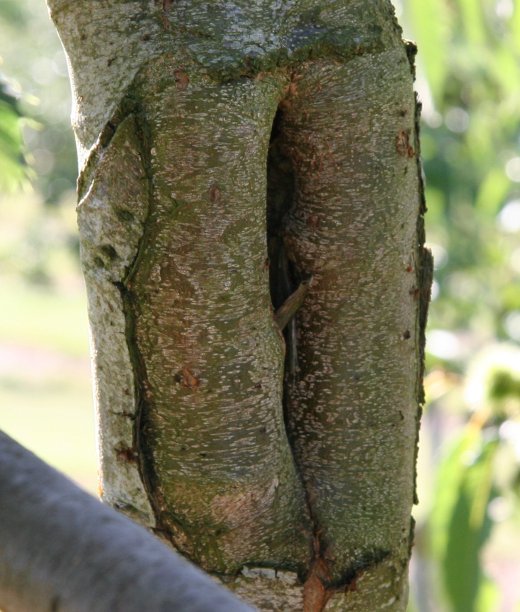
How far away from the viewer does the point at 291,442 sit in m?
0.87

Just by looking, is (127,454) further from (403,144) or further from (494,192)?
(494,192)

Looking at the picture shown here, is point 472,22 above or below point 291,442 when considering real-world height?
above

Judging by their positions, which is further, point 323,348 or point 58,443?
point 58,443

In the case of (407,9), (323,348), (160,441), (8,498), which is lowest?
(8,498)

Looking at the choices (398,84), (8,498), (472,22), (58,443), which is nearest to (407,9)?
(472,22)

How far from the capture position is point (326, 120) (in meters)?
0.78

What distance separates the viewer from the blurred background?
5.01 ft

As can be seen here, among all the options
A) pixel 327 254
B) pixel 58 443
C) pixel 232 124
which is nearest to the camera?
pixel 232 124

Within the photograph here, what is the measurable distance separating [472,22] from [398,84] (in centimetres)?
80

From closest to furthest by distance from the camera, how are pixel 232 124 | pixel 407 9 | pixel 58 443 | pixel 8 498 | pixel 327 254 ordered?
pixel 8 498
pixel 232 124
pixel 327 254
pixel 407 9
pixel 58 443

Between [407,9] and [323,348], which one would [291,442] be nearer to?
[323,348]

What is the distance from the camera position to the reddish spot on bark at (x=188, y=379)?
0.76 m

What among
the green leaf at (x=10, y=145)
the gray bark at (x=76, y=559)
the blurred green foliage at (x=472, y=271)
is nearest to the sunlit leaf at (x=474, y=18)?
the blurred green foliage at (x=472, y=271)

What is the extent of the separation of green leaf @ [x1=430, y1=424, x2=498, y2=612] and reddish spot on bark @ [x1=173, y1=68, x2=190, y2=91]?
1444 mm
